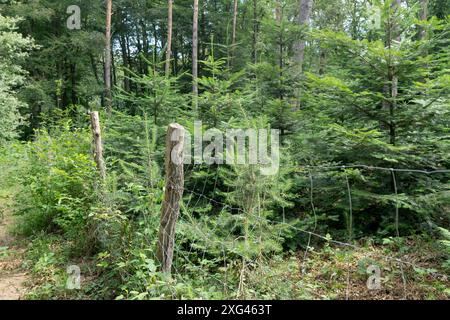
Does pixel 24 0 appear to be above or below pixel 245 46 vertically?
above

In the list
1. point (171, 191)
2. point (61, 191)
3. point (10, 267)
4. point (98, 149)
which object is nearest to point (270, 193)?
point (171, 191)

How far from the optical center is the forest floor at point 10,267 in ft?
11.6

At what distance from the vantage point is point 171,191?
279 centimetres

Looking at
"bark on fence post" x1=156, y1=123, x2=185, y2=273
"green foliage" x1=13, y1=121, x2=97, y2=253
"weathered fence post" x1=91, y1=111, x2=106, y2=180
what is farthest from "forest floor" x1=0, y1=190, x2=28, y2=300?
"bark on fence post" x1=156, y1=123, x2=185, y2=273

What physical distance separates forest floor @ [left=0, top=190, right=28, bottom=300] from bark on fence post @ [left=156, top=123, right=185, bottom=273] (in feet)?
5.75

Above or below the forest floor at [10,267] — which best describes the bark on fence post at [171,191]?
above

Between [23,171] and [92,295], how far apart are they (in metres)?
3.55

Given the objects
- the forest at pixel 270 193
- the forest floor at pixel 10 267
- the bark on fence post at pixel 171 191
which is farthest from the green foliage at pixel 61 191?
the bark on fence post at pixel 171 191

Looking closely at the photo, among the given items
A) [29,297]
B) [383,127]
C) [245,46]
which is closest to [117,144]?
[29,297]

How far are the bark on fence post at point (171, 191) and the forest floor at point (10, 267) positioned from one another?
1752mm

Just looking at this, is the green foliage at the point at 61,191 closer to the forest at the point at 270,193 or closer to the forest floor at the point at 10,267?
the forest at the point at 270,193

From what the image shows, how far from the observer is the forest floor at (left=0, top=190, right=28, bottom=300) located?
11.6 feet
